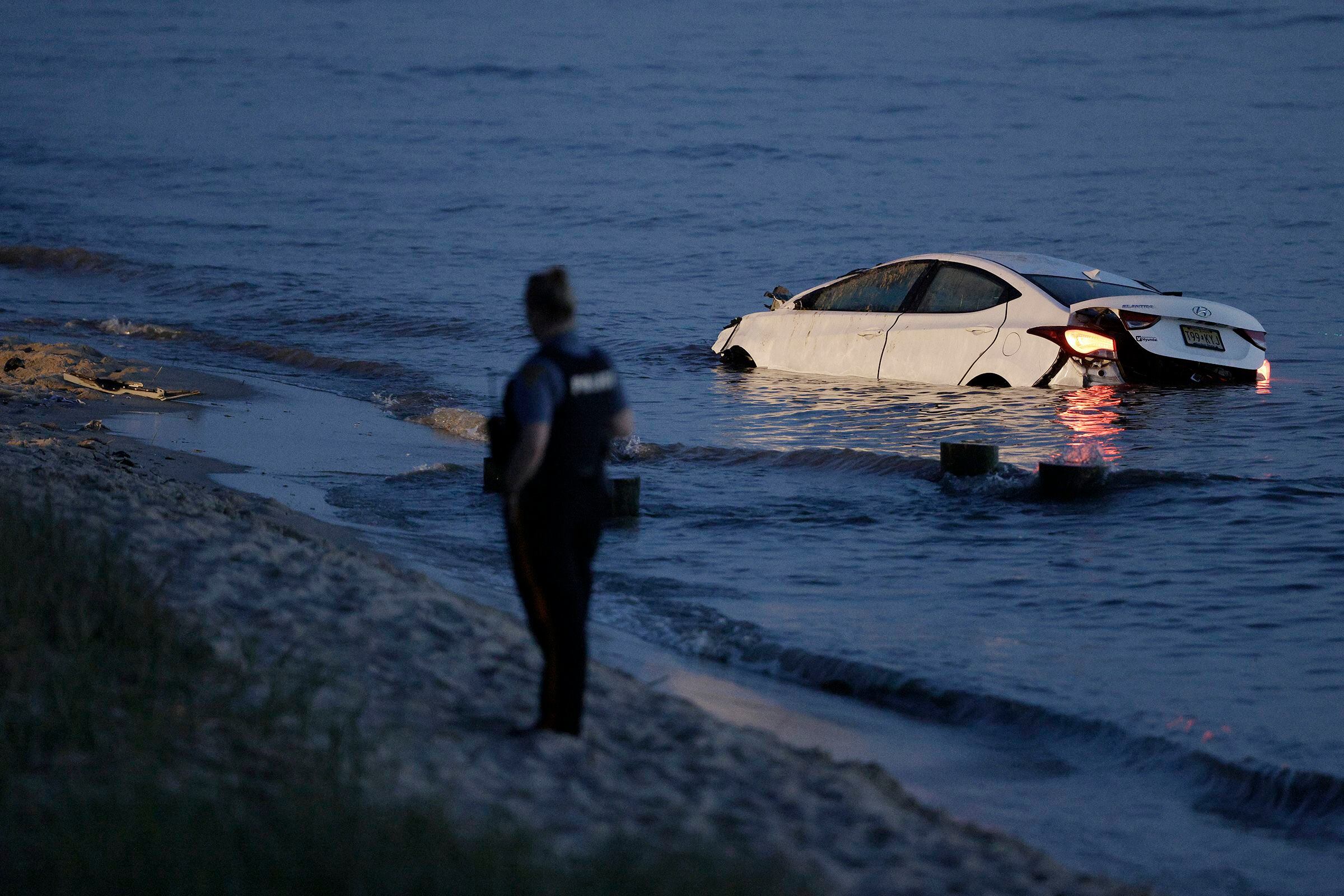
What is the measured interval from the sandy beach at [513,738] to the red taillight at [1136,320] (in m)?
7.85

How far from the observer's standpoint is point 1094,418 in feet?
A: 42.2

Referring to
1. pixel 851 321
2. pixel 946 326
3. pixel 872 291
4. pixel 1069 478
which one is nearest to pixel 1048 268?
pixel 946 326

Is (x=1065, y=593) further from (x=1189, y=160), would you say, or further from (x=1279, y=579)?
(x=1189, y=160)

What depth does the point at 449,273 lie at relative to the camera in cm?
2950

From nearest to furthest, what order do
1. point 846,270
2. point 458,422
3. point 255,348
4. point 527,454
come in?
point 527,454 → point 458,422 → point 255,348 → point 846,270

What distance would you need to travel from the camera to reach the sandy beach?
414cm

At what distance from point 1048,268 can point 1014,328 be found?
35.4 inches

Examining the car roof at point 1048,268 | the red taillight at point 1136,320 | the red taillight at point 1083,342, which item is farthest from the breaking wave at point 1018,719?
the car roof at point 1048,268

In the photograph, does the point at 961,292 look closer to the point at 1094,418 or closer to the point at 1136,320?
the point at 1136,320

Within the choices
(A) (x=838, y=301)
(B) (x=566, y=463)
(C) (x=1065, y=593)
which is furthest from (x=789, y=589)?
(A) (x=838, y=301)

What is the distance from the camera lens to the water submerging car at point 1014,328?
42.1 ft

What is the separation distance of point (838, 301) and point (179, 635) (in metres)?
11.3

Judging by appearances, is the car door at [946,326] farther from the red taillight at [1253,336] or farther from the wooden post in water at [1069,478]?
the wooden post in water at [1069,478]

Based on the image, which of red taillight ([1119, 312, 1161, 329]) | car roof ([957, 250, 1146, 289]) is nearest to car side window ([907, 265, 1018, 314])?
car roof ([957, 250, 1146, 289])
